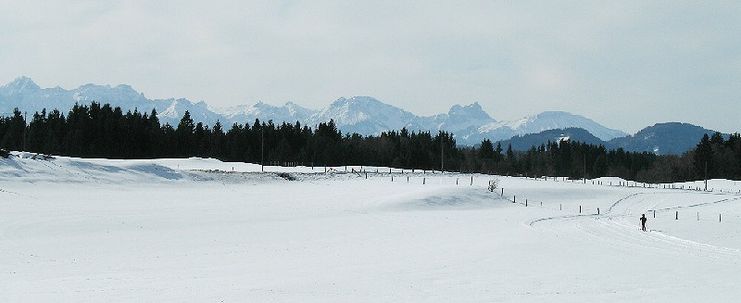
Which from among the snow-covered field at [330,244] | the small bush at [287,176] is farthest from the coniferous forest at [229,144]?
the snow-covered field at [330,244]

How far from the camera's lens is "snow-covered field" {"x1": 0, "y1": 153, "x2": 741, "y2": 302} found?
20.0 metres

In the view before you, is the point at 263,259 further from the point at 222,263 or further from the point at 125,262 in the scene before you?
the point at 125,262

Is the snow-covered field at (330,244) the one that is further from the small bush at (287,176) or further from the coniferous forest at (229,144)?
the coniferous forest at (229,144)

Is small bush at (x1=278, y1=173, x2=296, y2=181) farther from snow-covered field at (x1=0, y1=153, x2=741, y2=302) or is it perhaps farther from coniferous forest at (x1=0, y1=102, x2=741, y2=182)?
coniferous forest at (x1=0, y1=102, x2=741, y2=182)

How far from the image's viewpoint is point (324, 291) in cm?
1959

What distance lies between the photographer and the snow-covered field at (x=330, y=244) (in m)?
20.0

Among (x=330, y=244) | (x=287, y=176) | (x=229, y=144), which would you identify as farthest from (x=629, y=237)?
(x=229, y=144)

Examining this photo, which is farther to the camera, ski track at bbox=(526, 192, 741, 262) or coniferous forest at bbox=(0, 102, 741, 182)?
coniferous forest at bbox=(0, 102, 741, 182)

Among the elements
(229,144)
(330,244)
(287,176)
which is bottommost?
(330,244)

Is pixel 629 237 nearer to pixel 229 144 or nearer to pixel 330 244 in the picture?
pixel 330 244

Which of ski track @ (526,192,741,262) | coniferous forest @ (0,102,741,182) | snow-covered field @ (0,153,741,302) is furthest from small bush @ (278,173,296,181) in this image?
ski track @ (526,192,741,262)

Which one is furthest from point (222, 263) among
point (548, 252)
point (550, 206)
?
point (550, 206)

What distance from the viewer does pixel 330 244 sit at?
3369cm

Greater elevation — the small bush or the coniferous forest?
the coniferous forest
